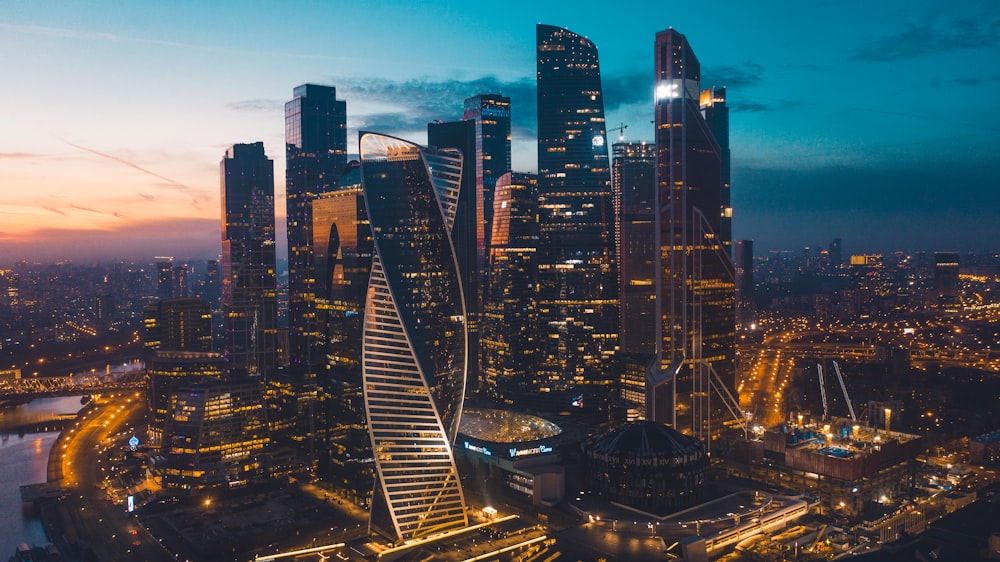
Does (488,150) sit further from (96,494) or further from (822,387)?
(96,494)

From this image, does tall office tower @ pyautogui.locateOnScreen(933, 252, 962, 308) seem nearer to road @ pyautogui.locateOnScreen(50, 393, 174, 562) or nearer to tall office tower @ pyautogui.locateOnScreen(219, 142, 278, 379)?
→ tall office tower @ pyautogui.locateOnScreen(219, 142, 278, 379)

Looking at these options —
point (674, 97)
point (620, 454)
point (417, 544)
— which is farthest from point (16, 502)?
point (674, 97)

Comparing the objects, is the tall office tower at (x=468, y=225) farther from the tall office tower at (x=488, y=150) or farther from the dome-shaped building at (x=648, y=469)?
→ the dome-shaped building at (x=648, y=469)

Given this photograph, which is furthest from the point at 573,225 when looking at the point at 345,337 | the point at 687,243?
the point at 345,337

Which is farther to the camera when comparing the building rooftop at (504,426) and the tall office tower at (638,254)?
the tall office tower at (638,254)

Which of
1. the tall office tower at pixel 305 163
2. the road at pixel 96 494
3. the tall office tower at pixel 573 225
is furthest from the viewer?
the tall office tower at pixel 305 163

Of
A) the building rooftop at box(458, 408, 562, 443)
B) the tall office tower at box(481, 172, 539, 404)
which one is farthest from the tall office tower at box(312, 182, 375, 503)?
the tall office tower at box(481, 172, 539, 404)

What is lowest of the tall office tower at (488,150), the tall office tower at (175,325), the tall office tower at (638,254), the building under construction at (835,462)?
the building under construction at (835,462)

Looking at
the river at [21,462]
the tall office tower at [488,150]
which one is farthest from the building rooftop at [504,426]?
the tall office tower at [488,150]
